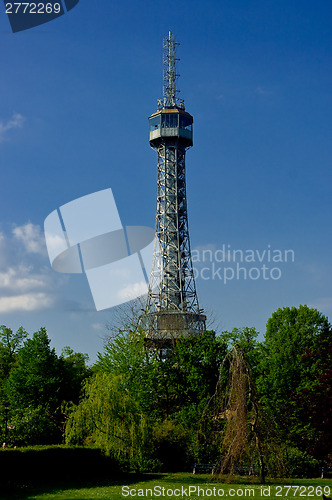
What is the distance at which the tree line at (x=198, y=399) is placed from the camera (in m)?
23.1

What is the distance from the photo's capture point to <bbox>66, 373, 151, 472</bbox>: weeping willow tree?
27422 millimetres

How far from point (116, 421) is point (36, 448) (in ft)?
13.6

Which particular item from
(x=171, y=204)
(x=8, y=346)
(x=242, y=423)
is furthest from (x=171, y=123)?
(x=242, y=423)

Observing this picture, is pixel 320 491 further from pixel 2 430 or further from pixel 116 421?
pixel 2 430

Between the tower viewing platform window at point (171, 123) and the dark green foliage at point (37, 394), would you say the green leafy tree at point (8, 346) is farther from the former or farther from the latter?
the tower viewing platform window at point (171, 123)

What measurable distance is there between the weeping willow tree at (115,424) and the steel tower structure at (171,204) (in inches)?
1657

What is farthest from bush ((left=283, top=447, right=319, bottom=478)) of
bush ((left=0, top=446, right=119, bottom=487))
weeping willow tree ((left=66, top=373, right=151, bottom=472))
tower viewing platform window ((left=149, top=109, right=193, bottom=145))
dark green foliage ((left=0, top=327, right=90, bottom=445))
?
tower viewing platform window ((left=149, top=109, right=193, bottom=145))

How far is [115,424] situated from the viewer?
27688 mm

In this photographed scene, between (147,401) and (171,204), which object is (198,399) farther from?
(171,204)

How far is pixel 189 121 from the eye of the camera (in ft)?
262

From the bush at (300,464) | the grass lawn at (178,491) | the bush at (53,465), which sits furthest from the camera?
the bush at (300,464)

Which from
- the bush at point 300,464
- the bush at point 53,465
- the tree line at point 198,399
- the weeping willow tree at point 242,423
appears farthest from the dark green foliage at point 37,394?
the weeping willow tree at point 242,423

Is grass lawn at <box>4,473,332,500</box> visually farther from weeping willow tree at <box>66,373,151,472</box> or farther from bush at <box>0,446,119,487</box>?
bush at <box>0,446,119,487</box>

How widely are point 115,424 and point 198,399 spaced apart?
519 inches
